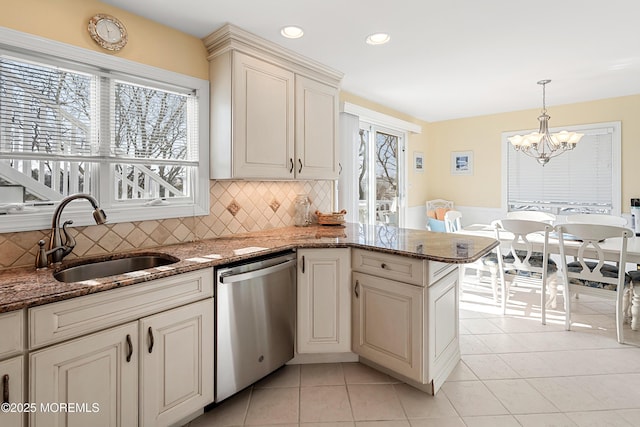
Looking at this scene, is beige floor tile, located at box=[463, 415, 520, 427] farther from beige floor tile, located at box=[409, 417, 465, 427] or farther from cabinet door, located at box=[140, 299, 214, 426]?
cabinet door, located at box=[140, 299, 214, 426]

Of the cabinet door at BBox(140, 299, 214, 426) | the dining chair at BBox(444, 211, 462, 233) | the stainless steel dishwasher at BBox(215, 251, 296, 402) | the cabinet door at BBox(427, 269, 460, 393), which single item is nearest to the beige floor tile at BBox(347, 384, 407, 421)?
the cabinet door at BBox(427, 269, 460, 393)

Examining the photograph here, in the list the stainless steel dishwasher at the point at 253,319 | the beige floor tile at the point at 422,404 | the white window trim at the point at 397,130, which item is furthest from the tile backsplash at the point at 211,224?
the beige floor tile at the point at 422,404

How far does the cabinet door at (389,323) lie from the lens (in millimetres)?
1978

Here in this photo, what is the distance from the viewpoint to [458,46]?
105 inches

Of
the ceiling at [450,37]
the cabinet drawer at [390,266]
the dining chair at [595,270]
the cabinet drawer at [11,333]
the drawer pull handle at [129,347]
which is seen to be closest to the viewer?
the cabinet drawer at [11,333]

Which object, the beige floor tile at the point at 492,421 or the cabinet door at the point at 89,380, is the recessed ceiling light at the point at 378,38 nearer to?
the cabinet door at the point at 89,380

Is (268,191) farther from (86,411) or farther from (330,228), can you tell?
(86,411)

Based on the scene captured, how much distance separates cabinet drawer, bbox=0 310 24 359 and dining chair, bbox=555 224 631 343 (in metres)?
3.57

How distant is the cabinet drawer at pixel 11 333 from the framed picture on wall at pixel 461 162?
579 centimetres

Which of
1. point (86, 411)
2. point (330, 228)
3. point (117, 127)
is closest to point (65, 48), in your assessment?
point (117, 127)

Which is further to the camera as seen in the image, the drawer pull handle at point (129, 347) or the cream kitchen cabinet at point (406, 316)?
the cream kitchen cabinet at point (406, 316)

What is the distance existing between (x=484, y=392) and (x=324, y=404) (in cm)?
100

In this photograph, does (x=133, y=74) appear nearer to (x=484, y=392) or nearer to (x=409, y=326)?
(x=409, y=326)

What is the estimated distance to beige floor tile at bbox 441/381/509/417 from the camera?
6.16 feet
